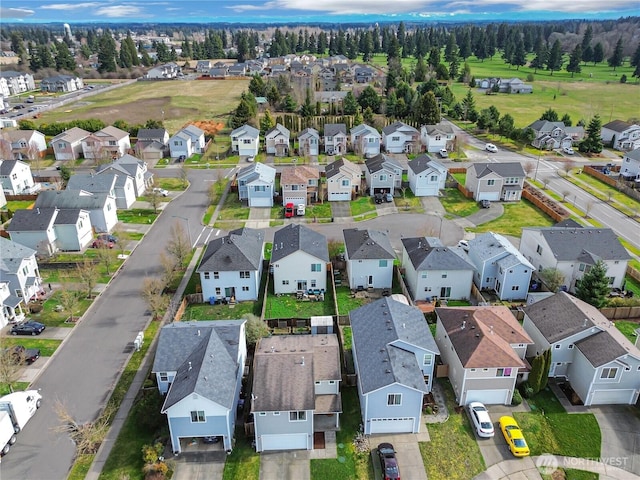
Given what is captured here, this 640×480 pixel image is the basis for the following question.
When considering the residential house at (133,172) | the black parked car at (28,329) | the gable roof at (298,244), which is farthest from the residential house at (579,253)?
the residential house at (133,172)

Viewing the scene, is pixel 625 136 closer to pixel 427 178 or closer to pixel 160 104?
pixel 427 178

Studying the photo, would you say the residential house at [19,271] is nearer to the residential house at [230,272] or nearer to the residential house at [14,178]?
the residential house at [230,272]

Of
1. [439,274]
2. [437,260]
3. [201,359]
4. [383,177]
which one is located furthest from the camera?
[383,177]

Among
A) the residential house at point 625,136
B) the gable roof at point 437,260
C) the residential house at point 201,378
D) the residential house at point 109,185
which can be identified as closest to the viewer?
the residential house at point 201,378

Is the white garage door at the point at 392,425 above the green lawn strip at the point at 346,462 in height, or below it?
above

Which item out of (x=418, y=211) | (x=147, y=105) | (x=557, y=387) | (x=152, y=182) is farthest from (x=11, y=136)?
(x=557, y=387)

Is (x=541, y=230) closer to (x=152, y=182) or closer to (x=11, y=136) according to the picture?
(x=152, y=182)

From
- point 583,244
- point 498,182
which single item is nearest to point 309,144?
point 498,182
